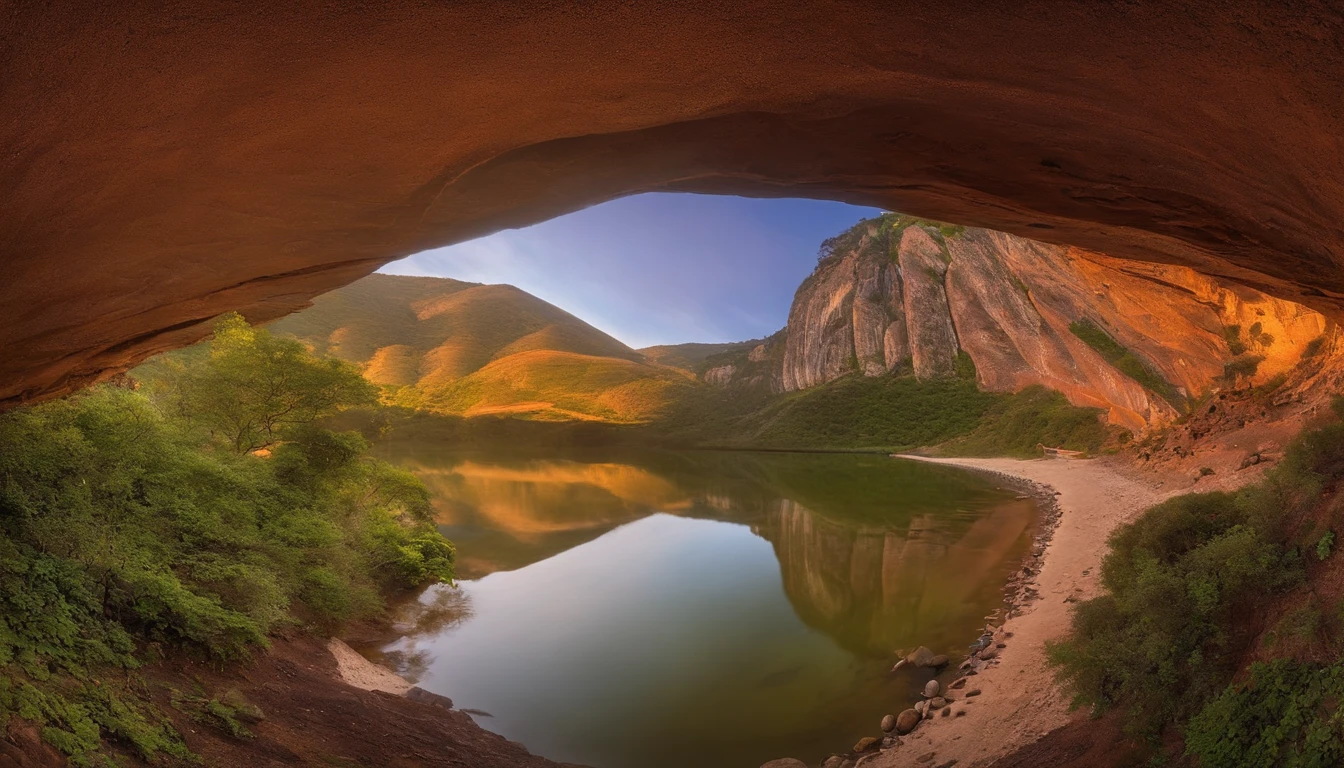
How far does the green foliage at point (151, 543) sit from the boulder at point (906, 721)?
981 centimetres

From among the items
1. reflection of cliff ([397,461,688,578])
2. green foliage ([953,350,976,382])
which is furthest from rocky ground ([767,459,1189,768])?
green foliage ([953,350,976,382])

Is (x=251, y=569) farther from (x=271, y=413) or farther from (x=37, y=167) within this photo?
(x=37, y=167)

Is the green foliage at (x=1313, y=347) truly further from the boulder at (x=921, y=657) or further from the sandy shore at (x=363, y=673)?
the sandy shore at (x=363, y=673)

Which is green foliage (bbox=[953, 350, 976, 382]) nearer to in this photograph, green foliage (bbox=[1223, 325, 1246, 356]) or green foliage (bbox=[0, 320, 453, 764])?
green foliage (bbox=[1223, 325, 1246, 356])

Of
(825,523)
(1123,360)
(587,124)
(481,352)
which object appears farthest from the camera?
(481,352)

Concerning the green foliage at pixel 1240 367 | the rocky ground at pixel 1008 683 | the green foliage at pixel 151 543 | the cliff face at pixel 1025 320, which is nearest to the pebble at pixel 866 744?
the rocky ground at pixel 1008 683

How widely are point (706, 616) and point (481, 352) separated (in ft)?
451

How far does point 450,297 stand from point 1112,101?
636 ft

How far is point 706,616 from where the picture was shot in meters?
17.7

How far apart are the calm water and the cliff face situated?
883cm

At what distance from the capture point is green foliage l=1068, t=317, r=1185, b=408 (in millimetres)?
27688

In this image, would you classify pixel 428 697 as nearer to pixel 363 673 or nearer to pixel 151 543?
pixel 363 673

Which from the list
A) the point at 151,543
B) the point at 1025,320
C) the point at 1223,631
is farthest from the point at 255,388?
the point at 1025,320

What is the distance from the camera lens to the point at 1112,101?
3.79 meters
